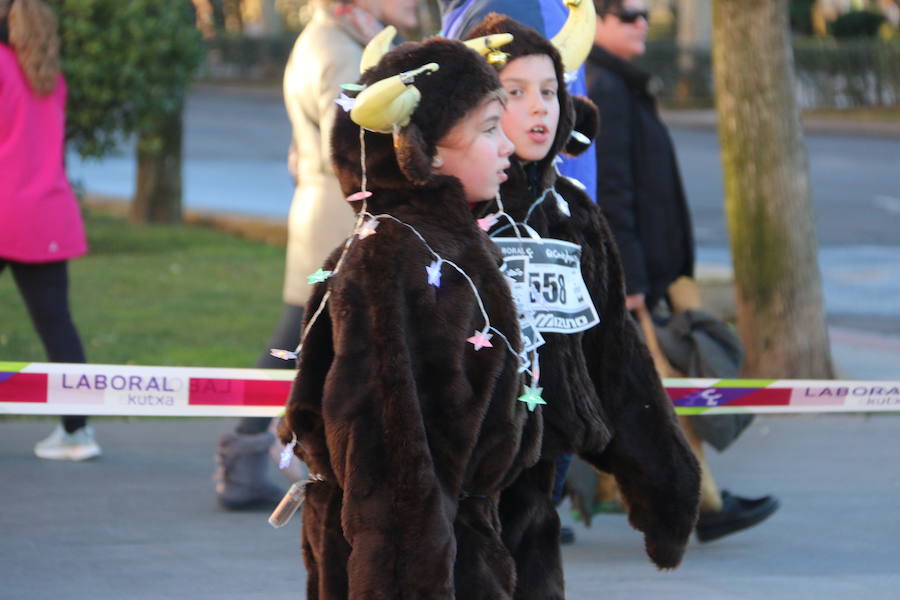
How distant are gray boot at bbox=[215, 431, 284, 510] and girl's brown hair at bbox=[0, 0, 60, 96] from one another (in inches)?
60.5

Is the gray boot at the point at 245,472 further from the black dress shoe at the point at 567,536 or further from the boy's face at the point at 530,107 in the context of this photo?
the boy's face at the point at 530,107

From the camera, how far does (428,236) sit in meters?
3.19

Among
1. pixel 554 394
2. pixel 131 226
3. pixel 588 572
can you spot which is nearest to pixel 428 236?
pixel 554 394

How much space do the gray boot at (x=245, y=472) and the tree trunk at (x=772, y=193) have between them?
3.16 m

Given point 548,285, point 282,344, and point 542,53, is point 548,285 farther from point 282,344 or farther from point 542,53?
point 282,344

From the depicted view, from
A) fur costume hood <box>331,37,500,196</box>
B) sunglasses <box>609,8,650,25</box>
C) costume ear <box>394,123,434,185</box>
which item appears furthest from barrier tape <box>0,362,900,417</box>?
sunglasses <box>609,8,650,25</box>

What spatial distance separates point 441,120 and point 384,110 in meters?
0.16

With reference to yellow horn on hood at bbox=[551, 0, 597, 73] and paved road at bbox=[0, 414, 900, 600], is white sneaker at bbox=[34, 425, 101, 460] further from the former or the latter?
yellow horn on hood at bbox=[551, 0, 597, 73]

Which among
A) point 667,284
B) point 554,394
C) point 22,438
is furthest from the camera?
point 22,438

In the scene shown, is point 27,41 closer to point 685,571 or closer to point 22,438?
point 22,438

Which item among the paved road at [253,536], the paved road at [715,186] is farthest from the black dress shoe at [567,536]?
the paved road at [715,186]

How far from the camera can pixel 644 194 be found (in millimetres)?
5480

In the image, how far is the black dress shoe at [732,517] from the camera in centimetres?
540

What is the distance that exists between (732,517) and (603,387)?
1886 millimetres
